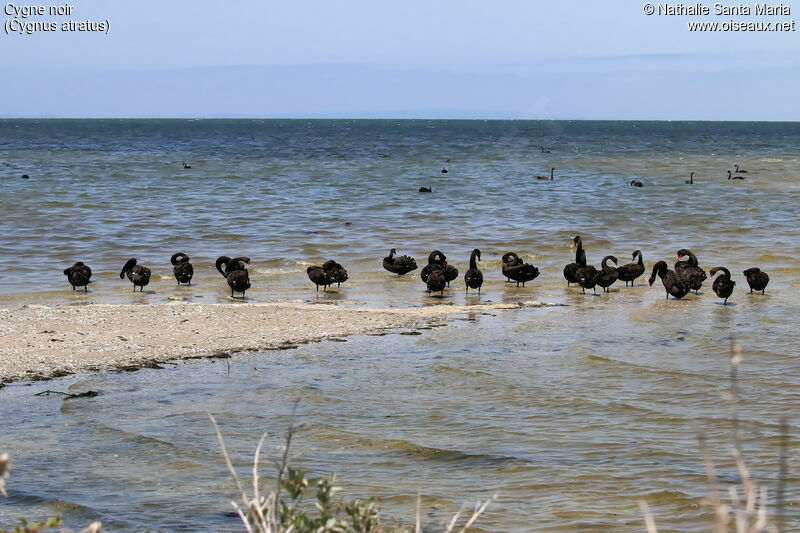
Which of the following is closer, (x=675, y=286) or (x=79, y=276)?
(x=675, y=286)

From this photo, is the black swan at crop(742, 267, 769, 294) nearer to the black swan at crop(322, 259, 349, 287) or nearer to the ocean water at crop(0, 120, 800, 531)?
the ocean water at crop(0, 120, 800, 531)

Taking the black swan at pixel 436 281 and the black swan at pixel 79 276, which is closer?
the black swan at pixel 436 281

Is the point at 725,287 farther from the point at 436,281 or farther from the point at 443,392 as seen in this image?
the point at 443,392

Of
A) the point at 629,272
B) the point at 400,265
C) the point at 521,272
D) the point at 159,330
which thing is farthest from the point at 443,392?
the point at 400,265

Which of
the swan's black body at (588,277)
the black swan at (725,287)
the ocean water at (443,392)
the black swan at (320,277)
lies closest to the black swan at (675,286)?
the ocean water at (443,392)

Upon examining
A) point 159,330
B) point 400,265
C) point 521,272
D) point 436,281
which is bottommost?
point 159,330

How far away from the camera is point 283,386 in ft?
37.9

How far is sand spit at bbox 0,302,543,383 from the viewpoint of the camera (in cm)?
1243

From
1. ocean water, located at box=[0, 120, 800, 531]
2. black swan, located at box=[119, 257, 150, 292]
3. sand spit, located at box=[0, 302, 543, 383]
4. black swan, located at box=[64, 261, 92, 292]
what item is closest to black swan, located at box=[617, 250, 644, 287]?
ocean water, located at box=[0, 120, 800, 531]

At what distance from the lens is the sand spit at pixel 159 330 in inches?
489

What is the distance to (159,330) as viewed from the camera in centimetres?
1434

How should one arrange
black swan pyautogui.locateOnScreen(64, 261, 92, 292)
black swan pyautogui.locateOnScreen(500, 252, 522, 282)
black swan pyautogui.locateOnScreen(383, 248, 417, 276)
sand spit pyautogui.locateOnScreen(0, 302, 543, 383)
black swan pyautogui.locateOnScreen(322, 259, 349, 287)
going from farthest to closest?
1. black swan pyautogui.locateOnScreen(383, 248, 417, 276)
2. black swan pyautogui.locateOnScreen(500, 252, 522, 282)
3. black swan pyautogui.locateOnScreen(322, 259, 349, 287)
4. black swan pyautogui.locateOnScreen(64, 261, 92, 292)
5. sand spit pyautogui.locateOnScreen(0, 302, 543, 383)

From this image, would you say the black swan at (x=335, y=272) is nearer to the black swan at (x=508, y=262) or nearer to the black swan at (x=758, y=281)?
the black swan at (x=508, y=262)

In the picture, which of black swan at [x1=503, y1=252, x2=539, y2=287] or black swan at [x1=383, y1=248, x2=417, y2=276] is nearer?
black swan at [x1=503, y1=252, x2=539, y2=287]
